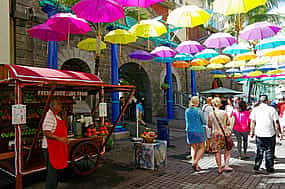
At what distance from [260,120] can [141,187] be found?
10.3 ft

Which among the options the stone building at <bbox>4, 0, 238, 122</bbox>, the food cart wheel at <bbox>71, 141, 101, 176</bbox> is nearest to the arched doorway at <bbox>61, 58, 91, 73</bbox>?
the stone building at <bbox>4, 0, 238, 122</bbox>

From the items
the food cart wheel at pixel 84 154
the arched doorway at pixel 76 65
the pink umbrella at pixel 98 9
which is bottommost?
the food cart wheel at pixel 84 154

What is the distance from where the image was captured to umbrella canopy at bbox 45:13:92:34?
5.48 meters

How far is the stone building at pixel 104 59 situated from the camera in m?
7.77

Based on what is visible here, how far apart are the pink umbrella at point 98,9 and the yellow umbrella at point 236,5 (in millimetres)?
2698

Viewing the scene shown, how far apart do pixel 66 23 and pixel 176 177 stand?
4.72 metres

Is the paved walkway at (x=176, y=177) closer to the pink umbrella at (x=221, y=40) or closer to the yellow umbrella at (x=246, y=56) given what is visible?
the pink umbrella at (x=221, y=40)

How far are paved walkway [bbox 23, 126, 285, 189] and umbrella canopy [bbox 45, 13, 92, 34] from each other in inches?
148

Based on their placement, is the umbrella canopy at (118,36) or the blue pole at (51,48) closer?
the umbrella canopy at (118,36)

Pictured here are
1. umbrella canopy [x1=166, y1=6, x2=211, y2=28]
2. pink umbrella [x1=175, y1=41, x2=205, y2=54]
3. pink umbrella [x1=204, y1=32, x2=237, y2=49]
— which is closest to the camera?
umbrella canopy [x1=166, y1=6, x2=211, y2=28]

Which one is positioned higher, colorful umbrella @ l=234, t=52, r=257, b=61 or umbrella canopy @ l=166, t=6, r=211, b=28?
umbrella canopy @ l=166, t=6, r=211, b=28

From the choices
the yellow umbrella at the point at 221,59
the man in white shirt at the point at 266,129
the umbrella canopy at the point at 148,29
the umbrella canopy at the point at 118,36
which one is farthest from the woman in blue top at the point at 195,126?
the yellow umbrella at the point at 221,59

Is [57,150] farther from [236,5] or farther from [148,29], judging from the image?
[236,5]

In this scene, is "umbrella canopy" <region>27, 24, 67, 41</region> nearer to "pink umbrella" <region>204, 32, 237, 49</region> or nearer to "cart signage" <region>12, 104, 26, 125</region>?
"cart signage" <region>12, 104, 26, 125</region>
